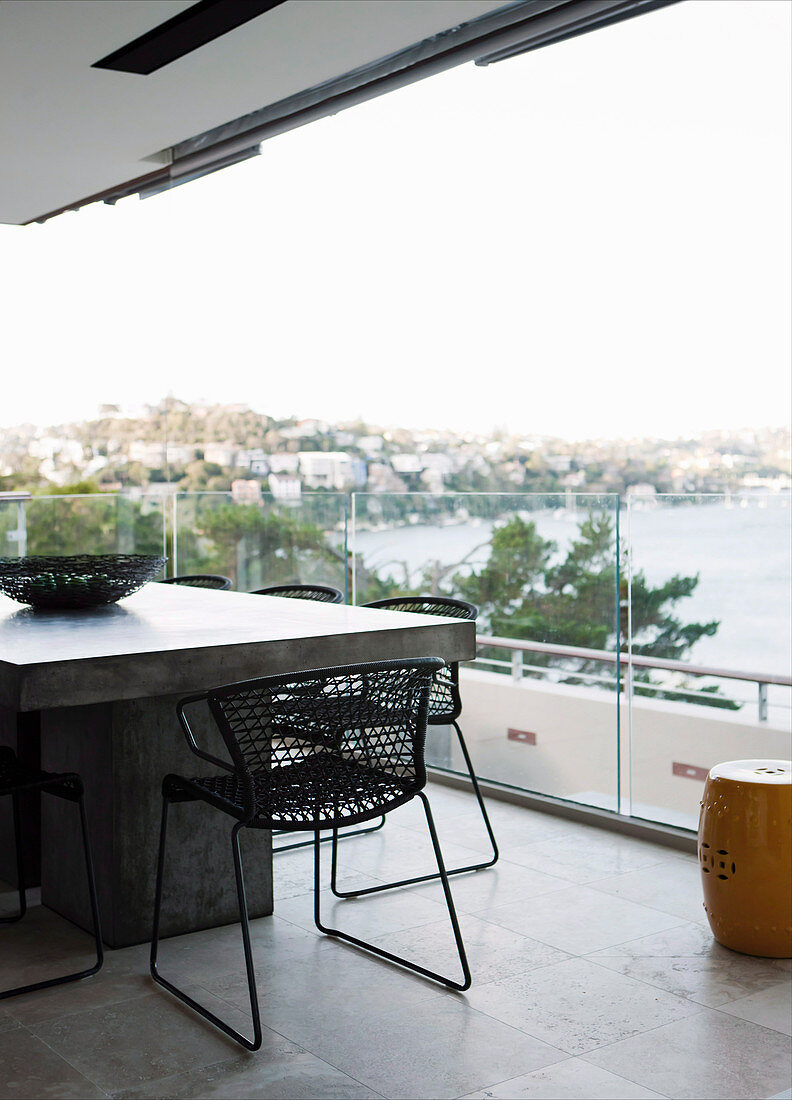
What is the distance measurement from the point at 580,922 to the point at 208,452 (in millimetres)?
8388

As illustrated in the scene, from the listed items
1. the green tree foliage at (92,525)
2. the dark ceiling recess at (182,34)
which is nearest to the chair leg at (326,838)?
the dark ceiling recess at (182,34)

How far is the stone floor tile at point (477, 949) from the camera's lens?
2.74 m

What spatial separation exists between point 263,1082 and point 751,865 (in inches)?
51.8

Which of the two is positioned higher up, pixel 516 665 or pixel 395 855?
pixel 516 665

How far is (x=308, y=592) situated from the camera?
4.66 meters

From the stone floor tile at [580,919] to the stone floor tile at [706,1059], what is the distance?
48 cm

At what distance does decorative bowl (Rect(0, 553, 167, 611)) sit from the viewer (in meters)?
3.28

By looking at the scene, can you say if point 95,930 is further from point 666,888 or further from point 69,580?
point 666,888

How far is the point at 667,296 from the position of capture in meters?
11.9

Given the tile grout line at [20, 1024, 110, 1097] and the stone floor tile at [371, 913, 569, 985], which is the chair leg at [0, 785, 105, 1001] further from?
the stone floor tile at [371, 913, 569, 985]

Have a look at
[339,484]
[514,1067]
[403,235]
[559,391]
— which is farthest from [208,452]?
[514,1067]

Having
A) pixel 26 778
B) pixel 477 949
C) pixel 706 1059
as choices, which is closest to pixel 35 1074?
pixel 26 778

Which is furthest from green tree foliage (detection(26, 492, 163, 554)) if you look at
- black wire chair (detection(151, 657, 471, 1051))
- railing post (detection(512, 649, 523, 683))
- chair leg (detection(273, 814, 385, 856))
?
black wire chair (detection(151, 657, 471, 1051))

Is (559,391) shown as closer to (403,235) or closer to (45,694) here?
(403,235)
